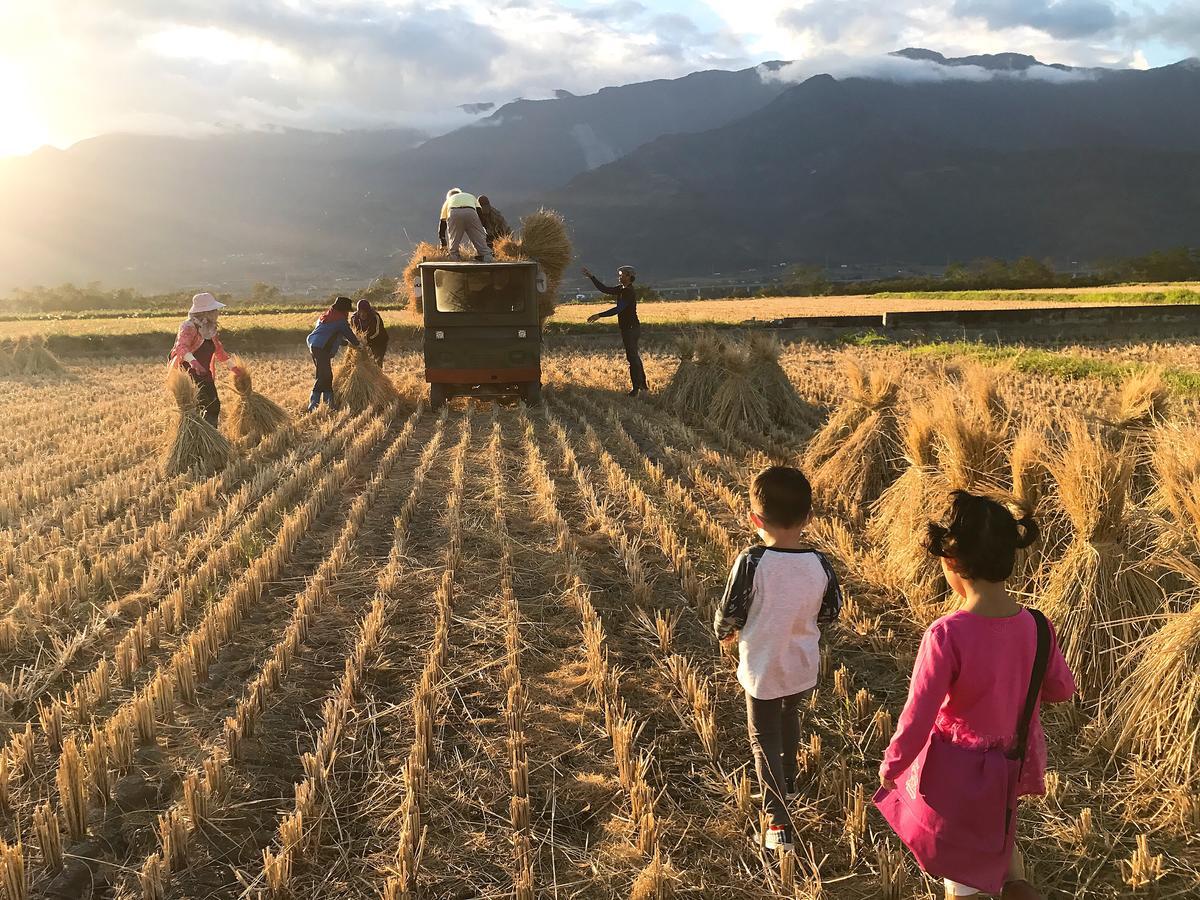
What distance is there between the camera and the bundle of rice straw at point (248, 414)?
8922 millimetres

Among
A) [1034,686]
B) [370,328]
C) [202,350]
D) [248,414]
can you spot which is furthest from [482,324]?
[1034,686]

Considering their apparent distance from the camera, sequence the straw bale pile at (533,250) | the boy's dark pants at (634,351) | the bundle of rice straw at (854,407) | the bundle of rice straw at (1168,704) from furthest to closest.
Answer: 1. the straw bale pile at (533,250)
2. the boy's dark pants at (634,351)
3. the bundle of rice straw at (854,407)
4. the bundle of rice straw at (1168,704)

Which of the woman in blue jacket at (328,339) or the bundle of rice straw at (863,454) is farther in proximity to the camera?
the woman in blue jacket at (328,339)

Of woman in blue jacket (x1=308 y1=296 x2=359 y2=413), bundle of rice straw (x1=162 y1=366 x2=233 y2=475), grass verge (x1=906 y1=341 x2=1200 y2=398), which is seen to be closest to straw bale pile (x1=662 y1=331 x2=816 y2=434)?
grass verge (x1=906 y1=341 x2=1200 y2=398)

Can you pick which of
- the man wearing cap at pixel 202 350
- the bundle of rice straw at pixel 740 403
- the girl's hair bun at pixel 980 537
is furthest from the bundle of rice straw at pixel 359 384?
the girl's hair bun at pixel 980 537

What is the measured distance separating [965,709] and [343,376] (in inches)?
411

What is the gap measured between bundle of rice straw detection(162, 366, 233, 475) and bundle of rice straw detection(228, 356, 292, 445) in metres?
0.98

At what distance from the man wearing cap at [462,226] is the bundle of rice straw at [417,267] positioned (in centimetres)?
21

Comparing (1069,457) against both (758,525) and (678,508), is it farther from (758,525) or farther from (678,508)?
(678,508)

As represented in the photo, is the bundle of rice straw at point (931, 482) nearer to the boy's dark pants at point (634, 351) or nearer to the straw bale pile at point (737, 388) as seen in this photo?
the straw bale pile at point (737, 388)

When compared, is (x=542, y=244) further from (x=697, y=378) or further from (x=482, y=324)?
(x=697, y=378)

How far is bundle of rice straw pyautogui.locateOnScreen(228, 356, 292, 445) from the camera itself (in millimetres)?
8922

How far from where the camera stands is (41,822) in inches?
101

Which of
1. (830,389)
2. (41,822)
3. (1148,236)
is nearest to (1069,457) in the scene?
(41,822)
